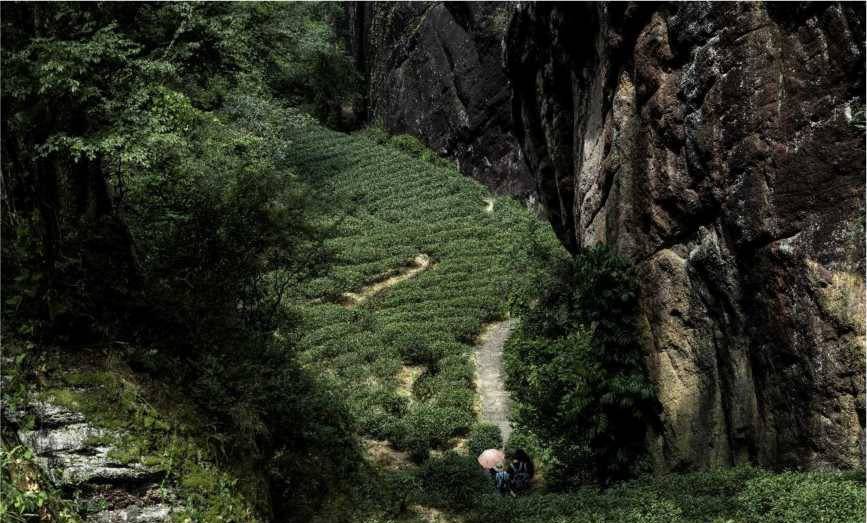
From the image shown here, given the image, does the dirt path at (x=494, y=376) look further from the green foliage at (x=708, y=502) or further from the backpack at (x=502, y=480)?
the green foliage at (x=708, y=502)

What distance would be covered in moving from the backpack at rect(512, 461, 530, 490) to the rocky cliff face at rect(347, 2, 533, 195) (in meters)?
25.1

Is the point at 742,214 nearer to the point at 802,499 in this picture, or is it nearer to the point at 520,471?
the point at 802,499

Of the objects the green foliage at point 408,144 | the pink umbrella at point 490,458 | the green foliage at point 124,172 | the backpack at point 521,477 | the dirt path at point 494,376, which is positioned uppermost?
the green foliage at point 408,144

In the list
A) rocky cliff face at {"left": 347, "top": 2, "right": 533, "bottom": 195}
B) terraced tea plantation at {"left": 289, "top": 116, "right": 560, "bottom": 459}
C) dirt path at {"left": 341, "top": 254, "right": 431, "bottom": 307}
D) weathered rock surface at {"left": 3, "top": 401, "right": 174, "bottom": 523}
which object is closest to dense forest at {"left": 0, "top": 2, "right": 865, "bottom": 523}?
weathered rock surface at {"left": 3, "top": 401, "right": 174, "bottom": 523}

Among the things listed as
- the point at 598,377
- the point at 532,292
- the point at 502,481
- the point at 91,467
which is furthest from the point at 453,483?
the point at 91,467

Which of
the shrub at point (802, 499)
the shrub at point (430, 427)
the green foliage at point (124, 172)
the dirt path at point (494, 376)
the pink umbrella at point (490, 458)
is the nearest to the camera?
the shrub at point (802, 499)

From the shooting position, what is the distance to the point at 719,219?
40.4 feet

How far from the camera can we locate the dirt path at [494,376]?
2112cm

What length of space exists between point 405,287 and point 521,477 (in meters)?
14.1

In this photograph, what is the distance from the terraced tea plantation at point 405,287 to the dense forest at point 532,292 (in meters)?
0.38

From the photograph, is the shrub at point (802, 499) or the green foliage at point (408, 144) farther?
the green foliage at point (408, 144)

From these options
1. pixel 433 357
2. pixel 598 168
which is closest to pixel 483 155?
pixel 433 357

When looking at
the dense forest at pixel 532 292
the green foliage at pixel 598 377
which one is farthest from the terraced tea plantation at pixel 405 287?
the green foliage at pixel 598 377

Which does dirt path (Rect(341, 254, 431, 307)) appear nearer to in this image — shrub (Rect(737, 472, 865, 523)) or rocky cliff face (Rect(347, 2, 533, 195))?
rocky cliff face (Rect(347, 2, 533, 195))
